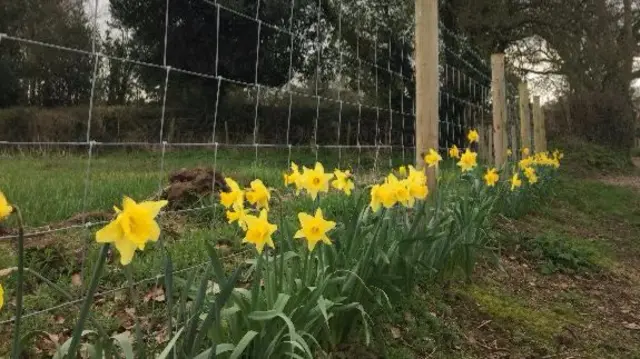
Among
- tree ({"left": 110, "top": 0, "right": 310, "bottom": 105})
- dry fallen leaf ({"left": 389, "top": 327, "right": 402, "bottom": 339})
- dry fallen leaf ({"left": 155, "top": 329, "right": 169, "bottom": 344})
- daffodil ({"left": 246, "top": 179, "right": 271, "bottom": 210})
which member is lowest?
dry fallen leaf ({"left": 389, "top": 327, "right": 402, "bottom": 339})

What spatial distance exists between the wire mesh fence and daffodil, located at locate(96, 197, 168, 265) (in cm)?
142

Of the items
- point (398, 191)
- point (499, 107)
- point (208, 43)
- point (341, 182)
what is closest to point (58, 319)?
point (341, 182)

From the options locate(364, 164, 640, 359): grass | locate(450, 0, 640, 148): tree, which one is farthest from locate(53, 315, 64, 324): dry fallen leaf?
locate(450, 0, 640, 148): tree

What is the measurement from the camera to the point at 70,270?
2.70 m

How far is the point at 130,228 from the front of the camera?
113 centimetres

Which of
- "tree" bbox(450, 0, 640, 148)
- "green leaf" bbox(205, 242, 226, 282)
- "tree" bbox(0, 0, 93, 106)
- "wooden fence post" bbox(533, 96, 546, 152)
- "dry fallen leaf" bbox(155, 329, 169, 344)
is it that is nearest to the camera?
"green leaf" bbox(205, 242, 226, 282)

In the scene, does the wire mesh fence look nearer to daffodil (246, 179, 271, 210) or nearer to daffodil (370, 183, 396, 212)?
daffodil (246, 179, 271, 210)

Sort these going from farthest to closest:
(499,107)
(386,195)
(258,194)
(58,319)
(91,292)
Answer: (499,107)
(386,195)
(58,319)
(258,194)
(91,292)

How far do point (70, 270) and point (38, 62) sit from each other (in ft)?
7.71

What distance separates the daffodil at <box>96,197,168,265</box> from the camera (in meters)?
1.11

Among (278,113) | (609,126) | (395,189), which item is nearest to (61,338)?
(395,189)

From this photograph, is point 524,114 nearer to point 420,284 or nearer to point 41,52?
point 420,284

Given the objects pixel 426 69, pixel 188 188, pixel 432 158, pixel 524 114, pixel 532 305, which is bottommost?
pixel 532 305

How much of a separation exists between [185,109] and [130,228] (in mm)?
5415
